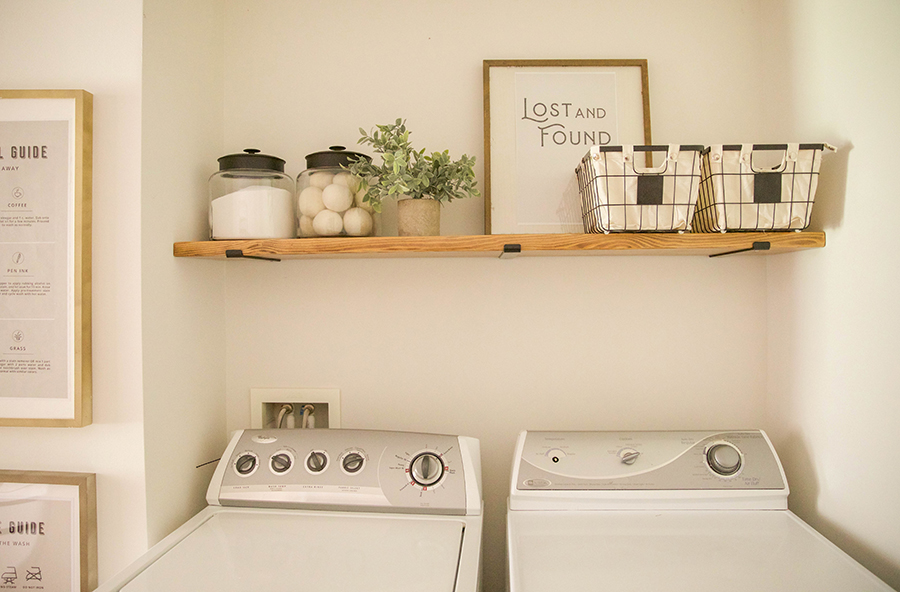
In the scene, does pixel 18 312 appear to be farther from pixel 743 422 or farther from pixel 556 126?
pixel 743 422

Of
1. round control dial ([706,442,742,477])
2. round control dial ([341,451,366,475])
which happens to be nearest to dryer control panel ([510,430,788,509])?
round control dial ([706,442,742,477])

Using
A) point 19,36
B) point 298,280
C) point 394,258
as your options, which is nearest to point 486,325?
point 394,258

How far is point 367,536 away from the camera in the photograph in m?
1.05

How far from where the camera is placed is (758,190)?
43.7 inches

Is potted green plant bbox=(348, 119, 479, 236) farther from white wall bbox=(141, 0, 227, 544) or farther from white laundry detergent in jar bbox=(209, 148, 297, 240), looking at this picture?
white wall bbox=(141, 0, 227, 544)

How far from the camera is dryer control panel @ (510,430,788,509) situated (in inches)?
45.4

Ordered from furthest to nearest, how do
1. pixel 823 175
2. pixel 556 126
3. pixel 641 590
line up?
pixel 556 126 < pixel 823 175 < pixel 641 590

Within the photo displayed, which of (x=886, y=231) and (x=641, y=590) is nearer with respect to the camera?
(x=641, y=590)

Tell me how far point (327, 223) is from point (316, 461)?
1.84 ft

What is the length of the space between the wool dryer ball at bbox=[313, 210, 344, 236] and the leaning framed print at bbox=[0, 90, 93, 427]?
46 centimetres

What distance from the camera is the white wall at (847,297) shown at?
0.97m

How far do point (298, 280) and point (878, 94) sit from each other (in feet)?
4.50

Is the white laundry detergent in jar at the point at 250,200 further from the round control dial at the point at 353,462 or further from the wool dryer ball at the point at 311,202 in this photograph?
the round control dial at the point at 353,462

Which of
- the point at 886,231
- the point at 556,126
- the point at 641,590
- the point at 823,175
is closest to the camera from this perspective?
the point at 641,590
